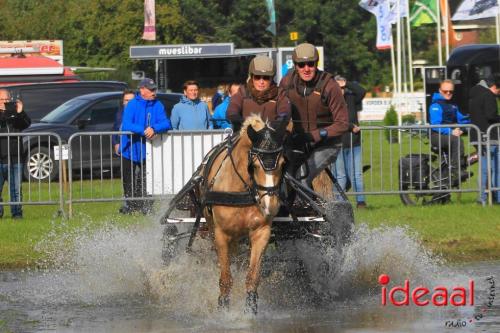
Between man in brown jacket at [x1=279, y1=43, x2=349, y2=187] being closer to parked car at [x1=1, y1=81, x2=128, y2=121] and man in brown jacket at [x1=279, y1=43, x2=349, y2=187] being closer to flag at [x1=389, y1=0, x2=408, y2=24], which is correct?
parked car at [x1=1, y1=81, x2=128, y2=121]

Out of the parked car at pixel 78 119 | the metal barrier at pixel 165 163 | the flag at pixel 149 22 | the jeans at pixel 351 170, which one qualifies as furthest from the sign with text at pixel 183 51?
the metal barrier at pixel 165 163

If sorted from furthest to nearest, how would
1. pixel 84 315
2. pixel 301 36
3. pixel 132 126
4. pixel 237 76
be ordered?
pixel 301 36 → pixel 237 76 → pixel 132 126 → pixel 84 315

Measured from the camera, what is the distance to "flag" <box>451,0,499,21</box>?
27.9 m

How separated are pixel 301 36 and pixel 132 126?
5421cm

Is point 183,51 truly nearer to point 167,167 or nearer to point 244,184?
point 167,167

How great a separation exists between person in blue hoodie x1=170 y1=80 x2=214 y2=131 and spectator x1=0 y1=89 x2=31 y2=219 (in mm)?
2238

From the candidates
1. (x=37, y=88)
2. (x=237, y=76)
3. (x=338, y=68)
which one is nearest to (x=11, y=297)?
(x=37, y=88)

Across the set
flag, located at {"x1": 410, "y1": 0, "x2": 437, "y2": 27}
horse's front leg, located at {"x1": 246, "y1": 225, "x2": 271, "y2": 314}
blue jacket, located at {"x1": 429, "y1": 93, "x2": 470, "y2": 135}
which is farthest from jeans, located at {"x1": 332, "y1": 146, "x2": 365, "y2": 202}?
flag, located at {"x1": 410, "y1": 0, "x2": 437, "y2": 27}

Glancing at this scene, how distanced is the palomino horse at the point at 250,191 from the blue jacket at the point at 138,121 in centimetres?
670

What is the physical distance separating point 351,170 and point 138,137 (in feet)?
10.6

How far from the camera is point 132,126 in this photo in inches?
683

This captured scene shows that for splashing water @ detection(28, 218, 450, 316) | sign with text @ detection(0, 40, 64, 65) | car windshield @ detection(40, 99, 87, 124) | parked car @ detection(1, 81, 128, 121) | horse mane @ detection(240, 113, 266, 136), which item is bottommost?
splashing water @ detection(28, 218, 450, 316)

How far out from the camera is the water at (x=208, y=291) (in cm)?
998

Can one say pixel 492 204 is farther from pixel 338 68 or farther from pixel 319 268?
pixel 338 68
